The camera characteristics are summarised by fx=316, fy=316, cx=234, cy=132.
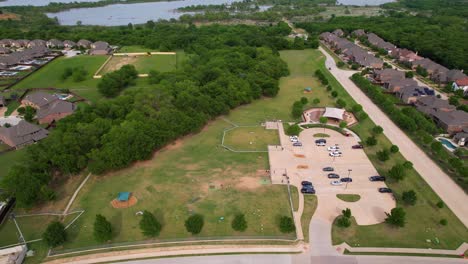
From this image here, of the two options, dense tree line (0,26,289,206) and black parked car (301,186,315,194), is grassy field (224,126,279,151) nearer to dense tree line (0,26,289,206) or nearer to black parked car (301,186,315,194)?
dense tree line (0,26,289,206)

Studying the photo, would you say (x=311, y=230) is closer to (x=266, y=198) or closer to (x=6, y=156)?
(x=266, y=198)

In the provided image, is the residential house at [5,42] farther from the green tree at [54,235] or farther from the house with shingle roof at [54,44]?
the green tree at [54,235]

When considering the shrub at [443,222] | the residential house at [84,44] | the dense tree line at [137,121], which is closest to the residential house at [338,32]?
the dense tree line at [137,121]

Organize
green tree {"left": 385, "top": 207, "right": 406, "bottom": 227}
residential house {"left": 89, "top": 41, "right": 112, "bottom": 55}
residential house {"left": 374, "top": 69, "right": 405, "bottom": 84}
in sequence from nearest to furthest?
green tree {"left": 385, "top": 207, "right": 406, "bottom": 227} < residential house {"left": 374, "top": 69, "right": 405, "bottom": 84} < residential house {"left": 89, "top": 41, "right": 112, "bottom": 55}

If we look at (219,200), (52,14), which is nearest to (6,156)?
(219,200)

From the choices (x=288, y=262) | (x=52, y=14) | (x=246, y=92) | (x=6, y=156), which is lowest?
(x=288, y=262)

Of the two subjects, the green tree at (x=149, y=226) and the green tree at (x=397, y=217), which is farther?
the green tree at (x=397, y=217)

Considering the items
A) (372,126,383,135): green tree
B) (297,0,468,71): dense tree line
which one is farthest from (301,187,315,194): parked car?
(297,0,468,71): dense tree line
